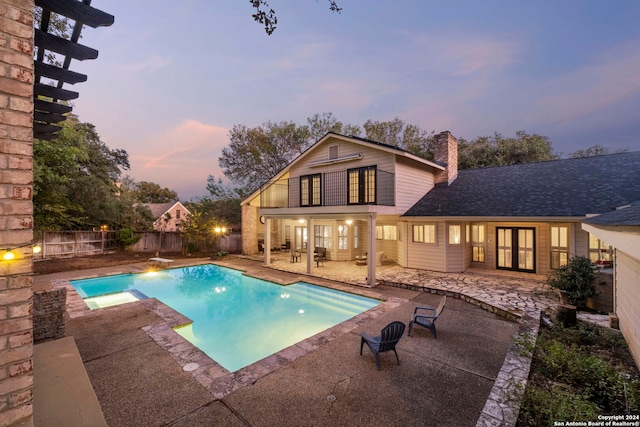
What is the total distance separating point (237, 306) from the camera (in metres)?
9.78

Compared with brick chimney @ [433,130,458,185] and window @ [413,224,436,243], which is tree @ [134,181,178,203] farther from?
window @ [413,224,436,243]

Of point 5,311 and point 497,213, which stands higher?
point 497,213

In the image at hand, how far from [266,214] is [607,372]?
12840 millimetres

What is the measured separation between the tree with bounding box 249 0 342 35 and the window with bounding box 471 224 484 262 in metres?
12.3

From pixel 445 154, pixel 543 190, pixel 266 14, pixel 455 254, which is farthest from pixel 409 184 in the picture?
pixel 266 14

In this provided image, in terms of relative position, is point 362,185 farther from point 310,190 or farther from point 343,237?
point 343,237

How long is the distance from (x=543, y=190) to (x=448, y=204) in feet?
12.5

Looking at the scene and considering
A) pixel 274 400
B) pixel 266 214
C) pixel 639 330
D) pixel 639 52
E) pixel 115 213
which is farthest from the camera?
pixel 115 213

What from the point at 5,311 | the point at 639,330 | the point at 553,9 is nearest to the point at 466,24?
the point at 553,9

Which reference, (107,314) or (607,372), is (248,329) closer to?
(107,314)

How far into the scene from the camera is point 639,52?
1582cm

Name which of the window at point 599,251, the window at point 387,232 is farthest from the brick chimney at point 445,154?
the window at point 599,251

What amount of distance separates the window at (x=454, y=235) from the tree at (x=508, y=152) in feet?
45.6

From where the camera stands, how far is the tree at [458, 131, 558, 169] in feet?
74.7
